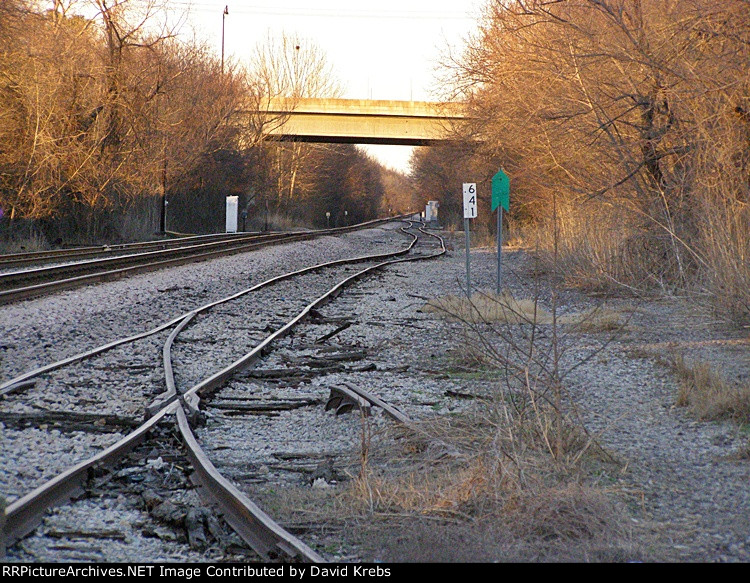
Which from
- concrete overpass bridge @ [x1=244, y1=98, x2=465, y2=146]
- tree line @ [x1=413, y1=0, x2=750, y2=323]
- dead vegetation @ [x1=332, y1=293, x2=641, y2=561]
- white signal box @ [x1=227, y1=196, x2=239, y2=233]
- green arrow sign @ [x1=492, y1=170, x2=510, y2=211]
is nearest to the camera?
dead vegetation @ [x1=332, y1=293, x2=641, y2=561]

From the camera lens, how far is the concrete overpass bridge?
48281mm

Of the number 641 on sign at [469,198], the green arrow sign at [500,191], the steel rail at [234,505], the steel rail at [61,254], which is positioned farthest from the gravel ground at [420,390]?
the steel rail at [61,254]

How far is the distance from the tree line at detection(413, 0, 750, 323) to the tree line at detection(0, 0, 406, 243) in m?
15.3

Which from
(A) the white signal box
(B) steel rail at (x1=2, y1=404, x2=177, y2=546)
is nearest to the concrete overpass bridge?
(A) the white signal box

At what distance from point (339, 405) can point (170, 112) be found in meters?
32.8

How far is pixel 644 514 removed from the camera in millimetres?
4949

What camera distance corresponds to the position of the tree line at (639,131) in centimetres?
1254

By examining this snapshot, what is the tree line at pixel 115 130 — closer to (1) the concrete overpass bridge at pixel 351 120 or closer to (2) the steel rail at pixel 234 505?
(1) the concrete overpass bridge at pixel 351 120

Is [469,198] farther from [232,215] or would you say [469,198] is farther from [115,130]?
[232,215]

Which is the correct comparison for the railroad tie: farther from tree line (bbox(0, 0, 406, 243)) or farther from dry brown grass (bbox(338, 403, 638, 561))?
tree line (bbox(0, 0, 406, 243))

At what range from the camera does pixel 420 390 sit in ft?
27.8

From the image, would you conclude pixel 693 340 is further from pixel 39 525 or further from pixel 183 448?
pixel 39 525

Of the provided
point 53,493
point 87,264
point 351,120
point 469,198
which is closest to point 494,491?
point 53,493

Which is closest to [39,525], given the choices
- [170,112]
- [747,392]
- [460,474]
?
[460,474]
